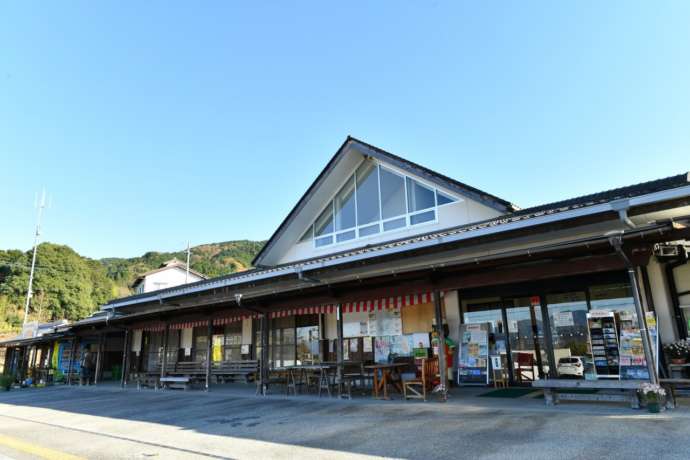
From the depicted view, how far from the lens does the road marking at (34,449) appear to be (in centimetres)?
503

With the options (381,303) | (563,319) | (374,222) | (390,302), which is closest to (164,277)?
(374,222)

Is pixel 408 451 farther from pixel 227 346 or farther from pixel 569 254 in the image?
pixel 227 346

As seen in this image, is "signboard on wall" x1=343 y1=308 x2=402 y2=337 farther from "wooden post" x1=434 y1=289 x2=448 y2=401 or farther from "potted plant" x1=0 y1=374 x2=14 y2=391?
"potted plant" x1=0 y1=374 x2=14 y2=391

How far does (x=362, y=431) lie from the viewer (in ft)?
18.1

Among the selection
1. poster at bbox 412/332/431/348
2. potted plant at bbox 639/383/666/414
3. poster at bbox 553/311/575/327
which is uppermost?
poster at bbox 553/311/575/327

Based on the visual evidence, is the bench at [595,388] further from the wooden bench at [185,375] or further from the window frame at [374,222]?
the wooden bench at [185,375]

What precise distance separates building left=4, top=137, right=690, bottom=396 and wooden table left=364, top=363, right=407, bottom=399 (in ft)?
2.76

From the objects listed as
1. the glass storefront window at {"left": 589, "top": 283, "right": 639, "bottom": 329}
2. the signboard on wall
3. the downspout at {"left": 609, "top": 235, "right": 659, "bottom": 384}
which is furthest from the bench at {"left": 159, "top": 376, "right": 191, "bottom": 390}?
the downspout at {"left": 609, "top": 235, "right": 659, "bottom": 384}

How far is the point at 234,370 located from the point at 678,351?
38.0ft

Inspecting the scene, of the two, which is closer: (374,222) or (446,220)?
(446,220)

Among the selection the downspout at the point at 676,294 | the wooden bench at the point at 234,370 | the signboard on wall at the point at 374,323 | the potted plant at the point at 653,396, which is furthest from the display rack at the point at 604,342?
the wooden bench at the point at 234,370

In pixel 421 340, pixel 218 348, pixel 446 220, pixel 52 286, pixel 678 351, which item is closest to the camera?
pixel 678 351

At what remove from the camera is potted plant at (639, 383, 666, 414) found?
5492 millimetres

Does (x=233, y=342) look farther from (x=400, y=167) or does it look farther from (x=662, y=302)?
(x=662, y=302)
